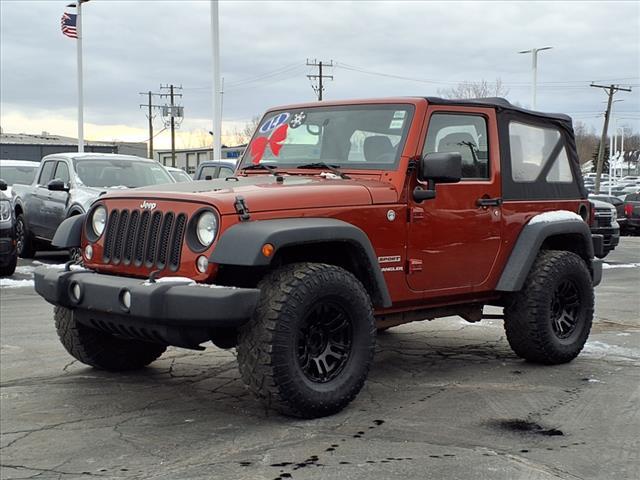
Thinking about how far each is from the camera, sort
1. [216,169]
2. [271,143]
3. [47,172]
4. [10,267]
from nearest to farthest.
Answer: [271,143]
[10,267]
[47,172]
[216,169]

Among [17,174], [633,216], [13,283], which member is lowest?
[13,283]

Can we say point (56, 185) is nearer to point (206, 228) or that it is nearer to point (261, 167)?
point (261, 167)

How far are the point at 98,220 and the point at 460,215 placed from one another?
2419mm

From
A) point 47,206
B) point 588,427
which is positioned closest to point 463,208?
point 588,427

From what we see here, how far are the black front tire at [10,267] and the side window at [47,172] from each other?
2.39m

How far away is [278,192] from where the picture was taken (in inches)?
187

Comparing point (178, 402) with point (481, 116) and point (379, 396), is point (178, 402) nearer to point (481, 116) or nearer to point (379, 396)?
point (379, 396)

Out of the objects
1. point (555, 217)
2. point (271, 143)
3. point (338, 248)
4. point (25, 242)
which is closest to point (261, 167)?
point (271, 143)

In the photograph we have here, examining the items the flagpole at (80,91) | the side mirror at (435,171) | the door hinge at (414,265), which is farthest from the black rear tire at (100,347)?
the flagpole at (80,91)

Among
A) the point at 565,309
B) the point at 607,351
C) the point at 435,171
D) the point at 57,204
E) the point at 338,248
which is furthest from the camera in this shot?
the point at 57,204

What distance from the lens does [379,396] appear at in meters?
5.30

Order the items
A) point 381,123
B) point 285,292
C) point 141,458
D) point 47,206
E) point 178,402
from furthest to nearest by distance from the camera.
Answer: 1. point 47,206
2. point 381,123
3. point 178,402
4. point 285,292
5. point 141,458

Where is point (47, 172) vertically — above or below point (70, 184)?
above

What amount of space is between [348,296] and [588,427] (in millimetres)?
1542
